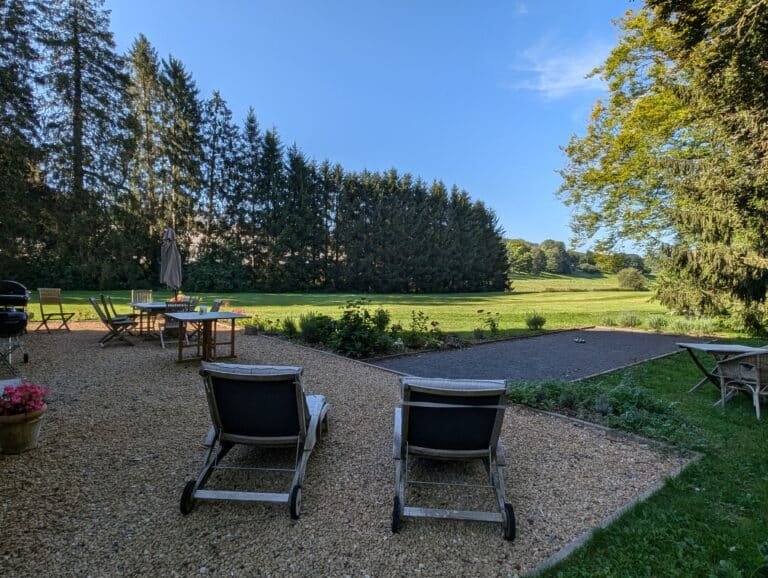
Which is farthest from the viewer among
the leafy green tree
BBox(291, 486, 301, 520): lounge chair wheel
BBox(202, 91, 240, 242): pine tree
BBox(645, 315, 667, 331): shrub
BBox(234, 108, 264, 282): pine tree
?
the leafy green tree

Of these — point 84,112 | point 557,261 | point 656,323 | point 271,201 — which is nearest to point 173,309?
point 656,323

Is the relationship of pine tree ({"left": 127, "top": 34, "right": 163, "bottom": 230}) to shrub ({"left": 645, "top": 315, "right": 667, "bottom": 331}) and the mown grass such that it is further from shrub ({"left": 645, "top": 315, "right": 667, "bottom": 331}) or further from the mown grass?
the mown grass

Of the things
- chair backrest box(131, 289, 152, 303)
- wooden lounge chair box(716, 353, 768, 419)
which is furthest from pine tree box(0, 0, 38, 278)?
wooden lounge chair box(716, 353, 768, 419)

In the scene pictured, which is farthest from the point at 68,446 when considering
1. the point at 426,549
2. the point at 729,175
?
the point at 729,175

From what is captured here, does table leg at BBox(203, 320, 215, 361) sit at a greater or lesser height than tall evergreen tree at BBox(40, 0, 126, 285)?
lesser

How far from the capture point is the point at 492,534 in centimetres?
235

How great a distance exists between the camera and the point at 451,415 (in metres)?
2.56

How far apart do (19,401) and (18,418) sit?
0.13 metres

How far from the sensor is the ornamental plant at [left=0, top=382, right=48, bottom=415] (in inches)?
127

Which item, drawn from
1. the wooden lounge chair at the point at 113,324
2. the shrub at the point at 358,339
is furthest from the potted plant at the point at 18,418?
the wooden lounge chair at the point at 113,324

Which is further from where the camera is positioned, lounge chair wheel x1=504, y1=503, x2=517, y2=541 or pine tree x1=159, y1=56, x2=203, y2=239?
pine tree x1=159, y1=56, x2=203, y2=239

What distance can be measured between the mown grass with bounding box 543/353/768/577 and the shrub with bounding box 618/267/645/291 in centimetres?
4287

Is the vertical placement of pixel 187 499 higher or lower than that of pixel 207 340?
lower

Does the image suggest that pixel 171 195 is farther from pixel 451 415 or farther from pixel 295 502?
pixel 451 415
